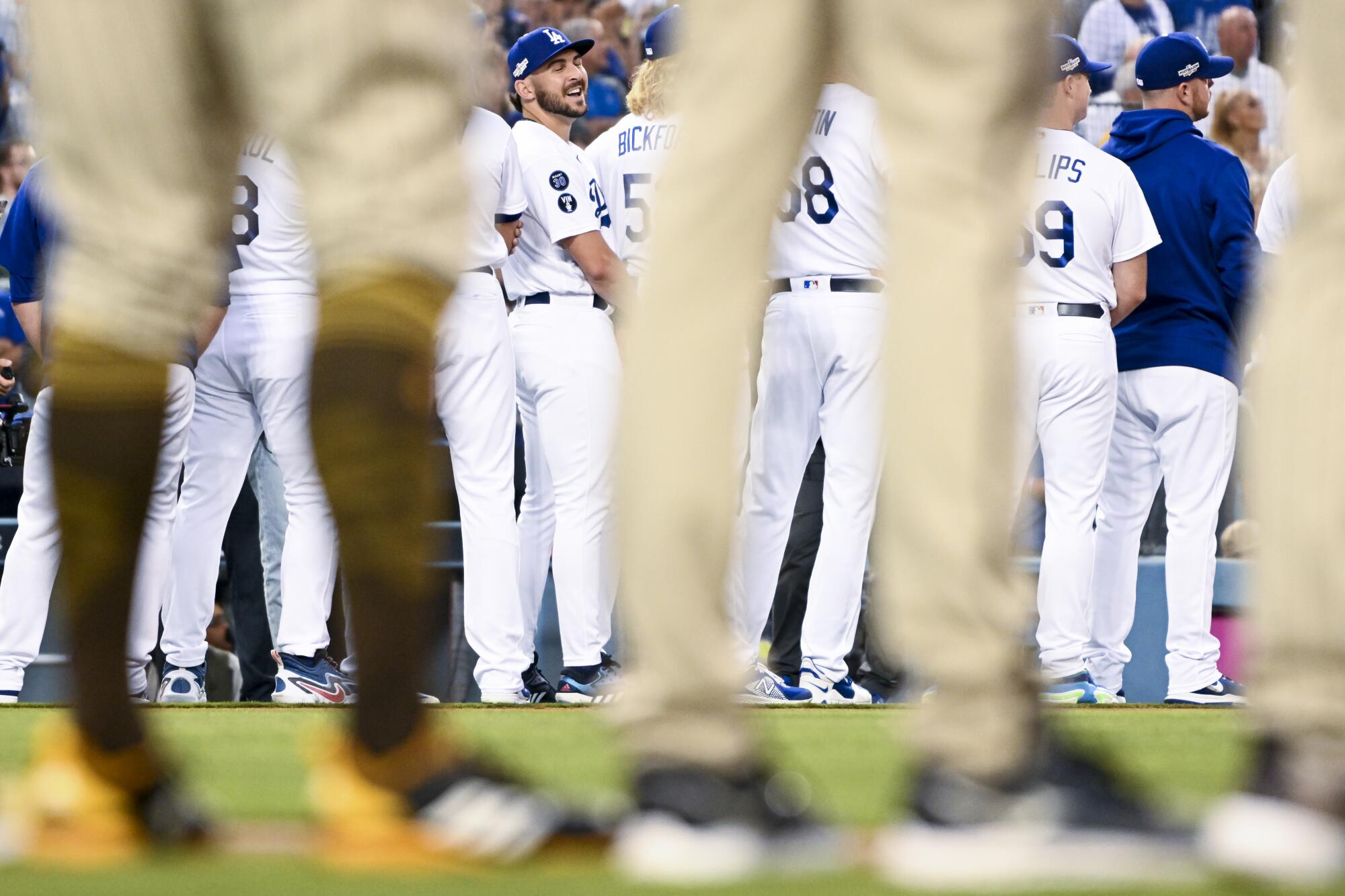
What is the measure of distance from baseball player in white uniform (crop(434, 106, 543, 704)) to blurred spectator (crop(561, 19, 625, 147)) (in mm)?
4426

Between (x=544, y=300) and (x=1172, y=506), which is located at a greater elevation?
(x=544, y=300)

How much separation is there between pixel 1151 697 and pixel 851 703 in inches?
83.9

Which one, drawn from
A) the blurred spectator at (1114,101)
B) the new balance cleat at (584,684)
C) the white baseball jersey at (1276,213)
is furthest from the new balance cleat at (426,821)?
the blurred spectator at (1114,101)

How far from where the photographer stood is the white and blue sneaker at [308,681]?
19.5ft

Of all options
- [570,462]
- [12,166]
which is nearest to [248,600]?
A: [570,462]

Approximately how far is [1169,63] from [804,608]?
2552 millimetres

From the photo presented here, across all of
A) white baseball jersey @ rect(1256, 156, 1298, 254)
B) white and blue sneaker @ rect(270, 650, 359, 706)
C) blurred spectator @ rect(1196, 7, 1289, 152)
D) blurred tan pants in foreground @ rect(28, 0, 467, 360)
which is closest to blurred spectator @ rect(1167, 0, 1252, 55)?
blurred spectator @ rect(1196, 7, 1289, 152)

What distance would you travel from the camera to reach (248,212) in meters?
6.13

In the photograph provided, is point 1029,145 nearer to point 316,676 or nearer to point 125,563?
point 125,563

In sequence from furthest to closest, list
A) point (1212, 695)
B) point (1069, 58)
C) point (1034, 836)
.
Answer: point (1069, 58), point (1212, 695), point (1034, 836)

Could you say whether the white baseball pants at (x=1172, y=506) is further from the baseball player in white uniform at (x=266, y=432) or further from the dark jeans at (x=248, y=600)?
the dark jeans at (x=248, y=600)

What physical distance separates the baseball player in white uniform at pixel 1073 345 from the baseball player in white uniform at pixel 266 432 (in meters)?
2.49

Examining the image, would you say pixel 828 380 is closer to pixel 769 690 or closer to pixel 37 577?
pixel 769 690

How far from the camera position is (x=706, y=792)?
180cm
